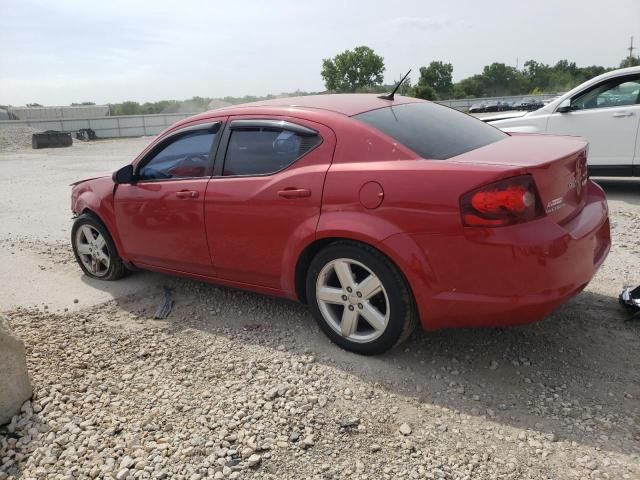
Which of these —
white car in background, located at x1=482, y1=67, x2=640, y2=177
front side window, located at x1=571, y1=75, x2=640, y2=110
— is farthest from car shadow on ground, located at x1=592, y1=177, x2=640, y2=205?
front side window, located at x1=571, y1=75, x2=640, y2=110

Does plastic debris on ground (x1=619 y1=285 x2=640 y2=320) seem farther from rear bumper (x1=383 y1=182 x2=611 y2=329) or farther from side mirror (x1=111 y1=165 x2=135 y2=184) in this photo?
side mirror (x1=111 y1=165 x2=135 y2=184)

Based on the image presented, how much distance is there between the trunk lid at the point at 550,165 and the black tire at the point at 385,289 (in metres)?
0.71

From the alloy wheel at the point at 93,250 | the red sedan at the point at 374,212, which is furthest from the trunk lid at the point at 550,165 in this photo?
the alloy wheel at the point at 93,250

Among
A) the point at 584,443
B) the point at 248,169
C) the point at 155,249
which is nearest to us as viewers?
the point at 584,443

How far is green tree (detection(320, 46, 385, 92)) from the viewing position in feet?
296

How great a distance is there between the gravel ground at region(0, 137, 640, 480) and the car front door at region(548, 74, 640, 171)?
13.2 ft

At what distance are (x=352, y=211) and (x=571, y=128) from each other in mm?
5985

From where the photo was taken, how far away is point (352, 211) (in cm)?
309

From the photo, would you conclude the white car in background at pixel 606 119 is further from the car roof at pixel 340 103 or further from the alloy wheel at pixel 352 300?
the alloy wheel at pixel 352 300

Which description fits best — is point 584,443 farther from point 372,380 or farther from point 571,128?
point 571,128

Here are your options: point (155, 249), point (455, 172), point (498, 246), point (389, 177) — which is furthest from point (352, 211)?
point (155, 249)

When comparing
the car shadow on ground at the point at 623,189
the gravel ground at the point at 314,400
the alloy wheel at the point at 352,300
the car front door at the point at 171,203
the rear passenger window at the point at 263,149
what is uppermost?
the rear passenger window at the point at 263,149

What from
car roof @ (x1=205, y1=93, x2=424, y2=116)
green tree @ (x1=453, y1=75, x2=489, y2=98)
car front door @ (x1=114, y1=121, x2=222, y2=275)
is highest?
green tree @ (x1=453, y1=75, x2=489, y2=98)

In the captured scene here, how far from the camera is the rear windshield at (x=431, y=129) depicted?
10.3 ft
